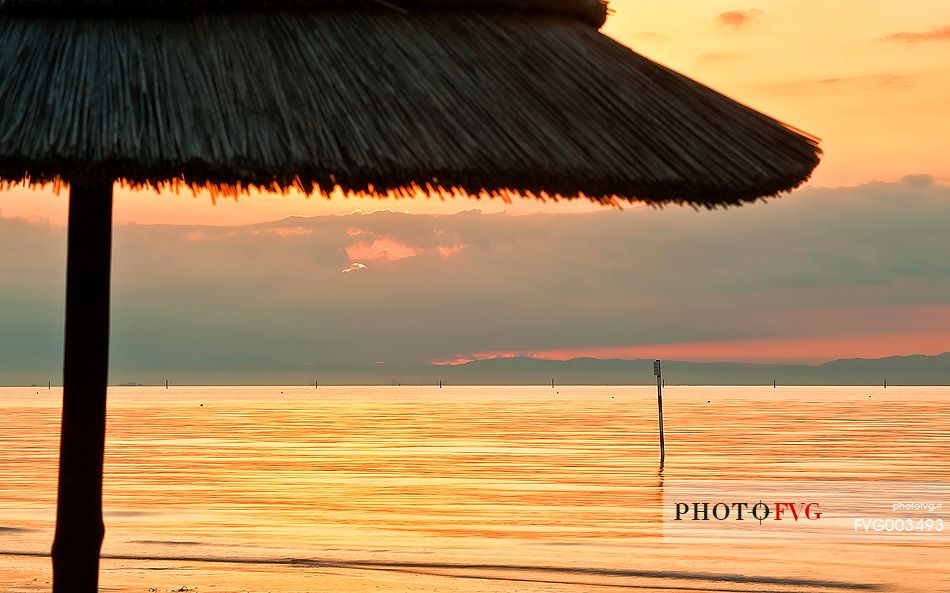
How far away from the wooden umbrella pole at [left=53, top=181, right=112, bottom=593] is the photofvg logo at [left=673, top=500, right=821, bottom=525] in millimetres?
10419

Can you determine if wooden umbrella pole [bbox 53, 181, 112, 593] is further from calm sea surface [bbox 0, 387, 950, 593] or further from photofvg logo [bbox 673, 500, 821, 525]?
photofvg logo [bbox 673, 500, 821, 525]

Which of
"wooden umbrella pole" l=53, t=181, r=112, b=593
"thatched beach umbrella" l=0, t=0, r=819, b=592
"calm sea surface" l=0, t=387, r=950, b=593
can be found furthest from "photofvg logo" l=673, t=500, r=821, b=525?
"wooden umbrella pole" l=53, t=181, r=112, b=593

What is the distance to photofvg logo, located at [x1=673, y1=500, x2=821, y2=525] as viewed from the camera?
16.7 metres

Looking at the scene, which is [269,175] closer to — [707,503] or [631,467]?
Answer: [707,503]

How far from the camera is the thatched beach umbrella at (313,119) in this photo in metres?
6.62

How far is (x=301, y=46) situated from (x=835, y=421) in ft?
152

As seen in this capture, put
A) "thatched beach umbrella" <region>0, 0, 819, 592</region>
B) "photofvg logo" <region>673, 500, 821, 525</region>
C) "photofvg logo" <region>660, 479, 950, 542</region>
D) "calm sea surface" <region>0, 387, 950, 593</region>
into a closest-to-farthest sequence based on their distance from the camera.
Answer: "thatched beach umbrella" <region>0, 0, 819, 592</region> < "calm sea surface" <region>0, 387, 950, 593</region> < "photofvg logo" <region>660, 479, 950, 542</region> < "photofvg logo" <region>673, 500, 821, 525</region>

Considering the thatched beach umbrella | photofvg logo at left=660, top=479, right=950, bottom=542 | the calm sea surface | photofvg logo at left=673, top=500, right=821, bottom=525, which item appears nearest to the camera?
the thatched beach umbrella

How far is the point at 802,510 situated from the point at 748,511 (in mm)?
749

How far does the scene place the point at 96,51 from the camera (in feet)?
22.8

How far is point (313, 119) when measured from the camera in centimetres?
682

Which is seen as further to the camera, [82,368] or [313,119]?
[82,368]

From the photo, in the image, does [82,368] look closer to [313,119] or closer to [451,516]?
[313,119]

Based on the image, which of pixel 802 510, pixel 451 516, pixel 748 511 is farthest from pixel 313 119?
pixel 802 510
